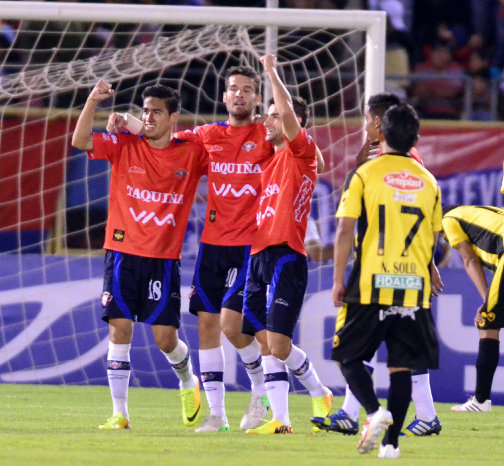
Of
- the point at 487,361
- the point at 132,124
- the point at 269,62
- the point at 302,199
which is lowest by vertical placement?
the point at 487,361

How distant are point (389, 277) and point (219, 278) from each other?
1.69 meters

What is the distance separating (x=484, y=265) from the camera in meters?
8.12

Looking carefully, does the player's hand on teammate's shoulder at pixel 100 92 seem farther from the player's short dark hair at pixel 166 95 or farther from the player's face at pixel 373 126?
the player's face at pixel 373 126

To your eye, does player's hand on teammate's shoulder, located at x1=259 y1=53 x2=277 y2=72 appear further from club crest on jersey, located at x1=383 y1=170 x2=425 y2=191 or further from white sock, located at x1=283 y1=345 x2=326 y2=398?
white sock, located at x1=283 y1=345 x2=326 y2=398

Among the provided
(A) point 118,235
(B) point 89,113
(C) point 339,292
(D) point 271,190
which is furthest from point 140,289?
(C) point 339,292

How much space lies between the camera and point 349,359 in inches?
215

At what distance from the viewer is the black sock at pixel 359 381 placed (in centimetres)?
546

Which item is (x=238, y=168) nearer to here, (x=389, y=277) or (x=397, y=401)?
Answer: (x=389, y=277)

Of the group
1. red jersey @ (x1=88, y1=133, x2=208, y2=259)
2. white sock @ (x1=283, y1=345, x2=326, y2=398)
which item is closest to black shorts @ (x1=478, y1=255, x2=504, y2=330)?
white sock @ (x1=283, y1=345, x2=326, y2=398)

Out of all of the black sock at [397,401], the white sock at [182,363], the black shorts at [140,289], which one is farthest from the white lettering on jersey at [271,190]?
the black sock at [397,401]

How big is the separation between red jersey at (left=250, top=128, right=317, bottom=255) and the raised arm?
151 mm

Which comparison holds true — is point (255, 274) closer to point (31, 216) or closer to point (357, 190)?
point (357, 190)

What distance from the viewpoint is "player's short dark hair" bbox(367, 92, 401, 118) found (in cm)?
603

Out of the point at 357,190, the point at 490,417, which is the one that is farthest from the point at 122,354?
the point at 490,417
